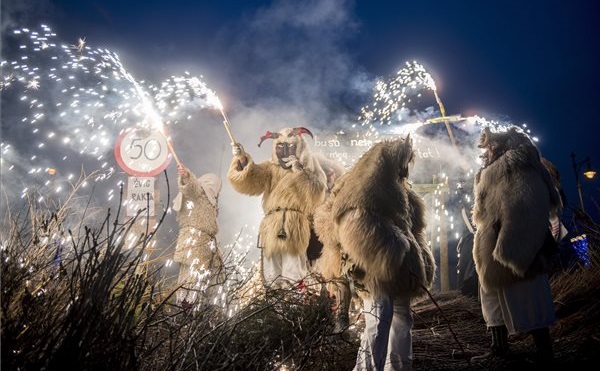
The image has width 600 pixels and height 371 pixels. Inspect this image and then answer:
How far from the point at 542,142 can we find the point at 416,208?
78529 millimetres

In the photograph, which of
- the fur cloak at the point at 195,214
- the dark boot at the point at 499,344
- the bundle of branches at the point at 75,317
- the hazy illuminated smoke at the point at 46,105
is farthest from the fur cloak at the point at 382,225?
the hazy illuminated smoke at the point at 46,105

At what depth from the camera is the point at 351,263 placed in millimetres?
3020

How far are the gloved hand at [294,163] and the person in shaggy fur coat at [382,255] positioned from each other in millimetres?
1859

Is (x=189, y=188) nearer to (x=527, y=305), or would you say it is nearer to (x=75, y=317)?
(x=527, y=305)

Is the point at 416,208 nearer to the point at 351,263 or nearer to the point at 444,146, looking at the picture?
the point at 351,263

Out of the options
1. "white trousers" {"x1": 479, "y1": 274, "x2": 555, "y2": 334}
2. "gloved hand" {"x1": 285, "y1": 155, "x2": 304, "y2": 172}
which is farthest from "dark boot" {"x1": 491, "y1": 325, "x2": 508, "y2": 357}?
"gloved hand" {"x1": 285, "y1": 155, "x2": 304, "y2": 172}

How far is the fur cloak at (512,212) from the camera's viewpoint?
318 cm

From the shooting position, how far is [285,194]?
4.95 m

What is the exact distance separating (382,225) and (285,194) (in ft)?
7.22

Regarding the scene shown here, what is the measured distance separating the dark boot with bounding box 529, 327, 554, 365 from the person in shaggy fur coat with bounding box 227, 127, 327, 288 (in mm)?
2464

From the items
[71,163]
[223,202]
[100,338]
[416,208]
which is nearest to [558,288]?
[416,208]

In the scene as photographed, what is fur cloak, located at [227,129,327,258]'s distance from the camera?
4734mm

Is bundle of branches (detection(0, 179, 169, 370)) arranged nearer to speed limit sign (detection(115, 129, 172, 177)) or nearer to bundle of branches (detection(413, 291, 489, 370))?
bundle of branches (detection(413, 291, 489, 370))

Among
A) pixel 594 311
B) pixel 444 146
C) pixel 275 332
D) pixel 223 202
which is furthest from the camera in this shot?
pixel 223 202
